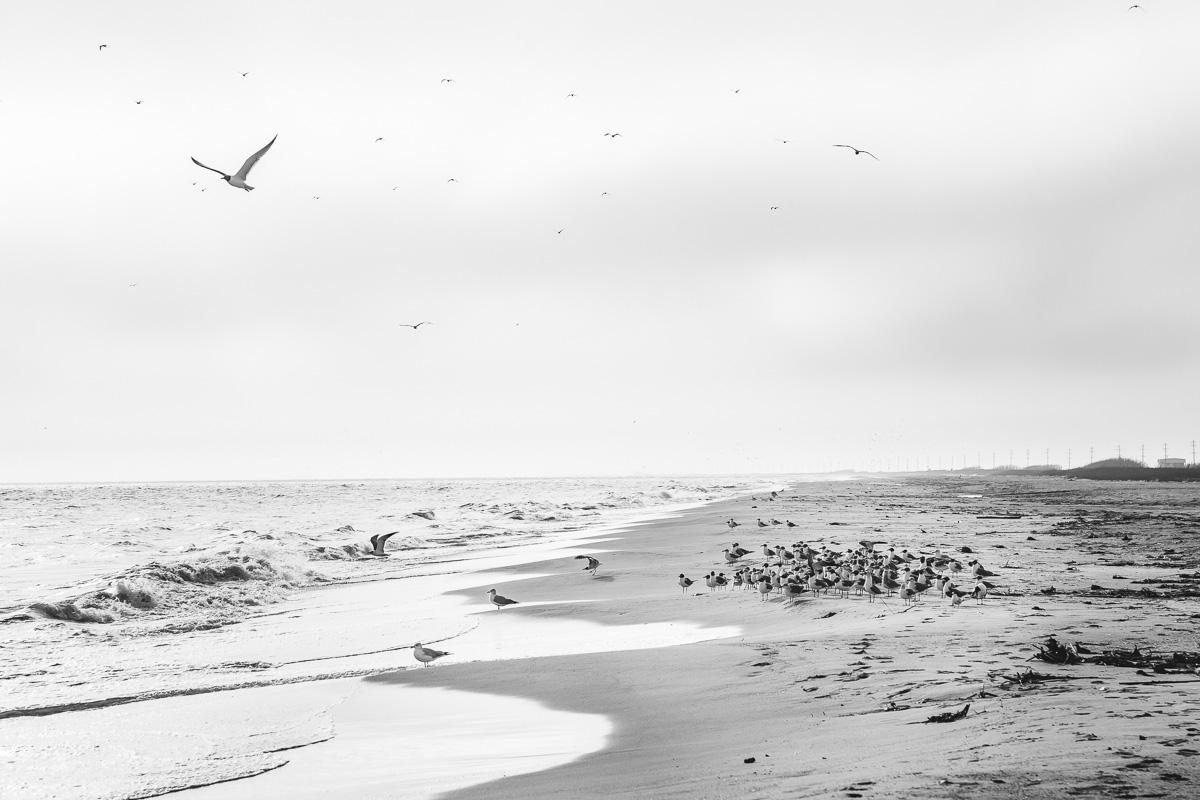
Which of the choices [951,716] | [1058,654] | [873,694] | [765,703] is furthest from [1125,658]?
[765,703]

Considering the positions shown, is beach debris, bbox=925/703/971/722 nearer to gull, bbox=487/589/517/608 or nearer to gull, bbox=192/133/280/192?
gull, bbox=487/589/517/608

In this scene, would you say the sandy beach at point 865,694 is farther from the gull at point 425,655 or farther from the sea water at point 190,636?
the sea water at point 190,636

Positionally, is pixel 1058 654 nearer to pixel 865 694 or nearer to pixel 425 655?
pixel 865 694

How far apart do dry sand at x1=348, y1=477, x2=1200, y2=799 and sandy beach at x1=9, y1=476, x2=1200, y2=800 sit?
0.09 feet

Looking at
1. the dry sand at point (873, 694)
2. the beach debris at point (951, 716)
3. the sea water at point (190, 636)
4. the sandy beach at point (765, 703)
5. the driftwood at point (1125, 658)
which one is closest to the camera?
the dry sand at point (873, 694)

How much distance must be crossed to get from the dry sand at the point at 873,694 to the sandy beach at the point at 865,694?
0.07 ft

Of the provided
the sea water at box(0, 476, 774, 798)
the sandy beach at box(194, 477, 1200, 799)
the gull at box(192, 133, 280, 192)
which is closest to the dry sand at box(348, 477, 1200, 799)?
the sandy beach at box(194, 477, 1200, 799)

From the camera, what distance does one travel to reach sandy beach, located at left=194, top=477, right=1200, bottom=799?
520 cm

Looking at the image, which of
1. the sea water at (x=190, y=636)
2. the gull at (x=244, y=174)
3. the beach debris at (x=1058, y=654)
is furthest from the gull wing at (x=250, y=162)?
the beach debris at (x=1058, y=654)

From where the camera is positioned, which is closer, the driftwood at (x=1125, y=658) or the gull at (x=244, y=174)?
the driftwood at (x=1125, y=658)

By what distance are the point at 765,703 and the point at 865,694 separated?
34.3 inches

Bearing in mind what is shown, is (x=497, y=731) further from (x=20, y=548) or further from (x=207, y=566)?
(x=20, y=548)

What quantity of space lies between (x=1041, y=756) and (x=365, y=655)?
9.10m

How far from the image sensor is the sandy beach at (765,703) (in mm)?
5395
